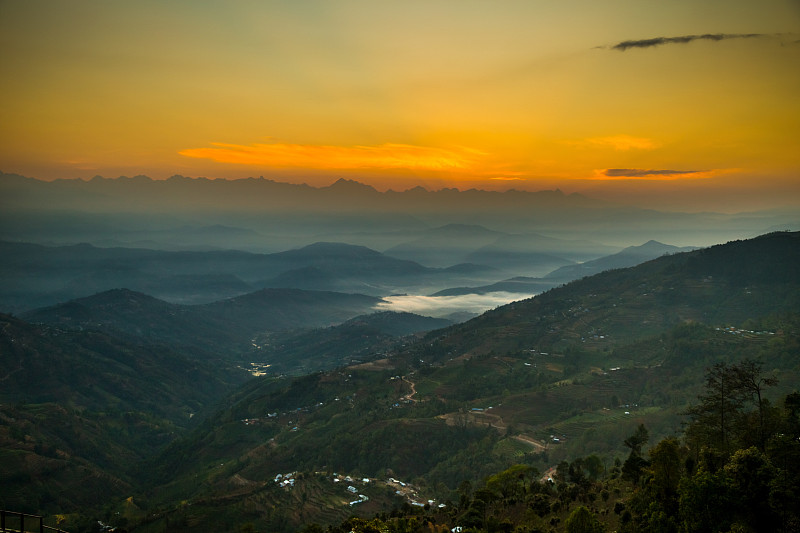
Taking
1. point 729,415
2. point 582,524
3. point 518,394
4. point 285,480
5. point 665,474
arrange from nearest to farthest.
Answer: point 665,474
point 582,524
point 729,415
point 285,480
point 518,394

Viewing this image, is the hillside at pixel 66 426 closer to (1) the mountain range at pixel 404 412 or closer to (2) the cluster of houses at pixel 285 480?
(1) the mountain range at pixel 404 412

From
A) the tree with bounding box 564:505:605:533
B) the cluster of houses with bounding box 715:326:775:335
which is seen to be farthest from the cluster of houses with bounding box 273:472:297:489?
the cluster of houses with bounding box 715:326:775:335

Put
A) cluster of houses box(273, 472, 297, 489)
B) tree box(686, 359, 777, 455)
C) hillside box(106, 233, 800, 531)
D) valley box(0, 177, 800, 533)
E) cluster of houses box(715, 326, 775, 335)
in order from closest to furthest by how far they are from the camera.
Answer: tree box(686, 359, 777, 455) → valley box(0, 177, 800, 533) → cluster of houses box(273, 472, 297, 489) → hillside box(106, 233, 800, 531) → cluster of houses box(715, 326, 775, 335)

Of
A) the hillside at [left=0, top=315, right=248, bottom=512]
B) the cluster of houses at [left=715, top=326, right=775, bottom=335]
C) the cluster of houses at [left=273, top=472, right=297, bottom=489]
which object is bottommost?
the hillside at [left=0, top=315, right=248, bottom=512]

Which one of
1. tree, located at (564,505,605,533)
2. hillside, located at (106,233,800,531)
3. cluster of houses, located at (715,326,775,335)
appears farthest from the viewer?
cluster of houses, located at (715,326,775,335)

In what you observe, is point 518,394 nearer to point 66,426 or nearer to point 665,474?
point 665,474

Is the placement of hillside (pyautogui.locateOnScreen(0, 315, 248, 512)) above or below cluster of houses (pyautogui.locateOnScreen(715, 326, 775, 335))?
below

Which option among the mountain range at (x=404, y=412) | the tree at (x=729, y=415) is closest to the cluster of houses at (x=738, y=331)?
the mountain range at (x=404, y=412)

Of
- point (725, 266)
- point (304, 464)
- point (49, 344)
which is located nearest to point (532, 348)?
point (725, 266)

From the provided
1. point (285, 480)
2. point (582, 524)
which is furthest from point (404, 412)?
point (582, 524)

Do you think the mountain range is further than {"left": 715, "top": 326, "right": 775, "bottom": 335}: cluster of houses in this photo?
No

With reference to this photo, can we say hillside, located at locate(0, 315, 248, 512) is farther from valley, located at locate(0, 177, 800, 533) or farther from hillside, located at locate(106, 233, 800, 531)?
hillside, located at locate(106, 233, 800, 531)

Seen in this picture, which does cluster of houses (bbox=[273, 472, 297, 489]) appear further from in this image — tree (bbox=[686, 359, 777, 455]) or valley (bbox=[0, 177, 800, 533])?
tree (bbox=[686, 359, 777, 455])
